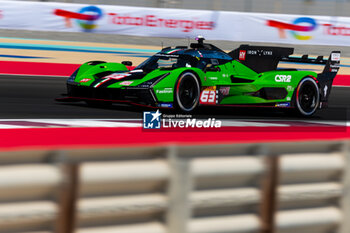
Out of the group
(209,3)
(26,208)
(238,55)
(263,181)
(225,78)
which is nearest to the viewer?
(26,208)

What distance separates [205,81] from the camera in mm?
9984

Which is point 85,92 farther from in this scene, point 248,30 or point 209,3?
point 209,3

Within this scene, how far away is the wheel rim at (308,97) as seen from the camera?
11.0 m

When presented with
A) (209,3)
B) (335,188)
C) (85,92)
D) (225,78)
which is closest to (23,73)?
(85,92)

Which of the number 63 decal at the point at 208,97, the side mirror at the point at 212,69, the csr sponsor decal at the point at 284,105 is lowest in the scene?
the csr sponsor decal at the point at 284,105

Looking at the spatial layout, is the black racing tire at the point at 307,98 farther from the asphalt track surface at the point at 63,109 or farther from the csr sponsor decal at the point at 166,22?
the csr sponsor decal at the point at 166,22

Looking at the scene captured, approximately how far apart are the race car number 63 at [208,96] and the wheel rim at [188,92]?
0.11 metres

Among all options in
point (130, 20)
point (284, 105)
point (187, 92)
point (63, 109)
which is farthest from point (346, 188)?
point (130, 20)

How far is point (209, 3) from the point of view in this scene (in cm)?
2220

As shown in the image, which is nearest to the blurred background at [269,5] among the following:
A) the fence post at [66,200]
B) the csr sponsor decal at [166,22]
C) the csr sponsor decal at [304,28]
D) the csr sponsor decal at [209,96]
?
the csr sponsor decal at [166,22]

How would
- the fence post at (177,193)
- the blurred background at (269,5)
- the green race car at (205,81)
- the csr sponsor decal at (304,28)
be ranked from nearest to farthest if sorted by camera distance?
1. the fence post at (177,193)
2. the green race car at (205,81)
3. the csr sponsor decal at (304,28)
4. the blurred background at (269,5)

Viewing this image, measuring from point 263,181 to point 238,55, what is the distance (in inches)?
309

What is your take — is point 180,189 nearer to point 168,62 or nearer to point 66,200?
point 66,200

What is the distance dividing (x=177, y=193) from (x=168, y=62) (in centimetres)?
690
